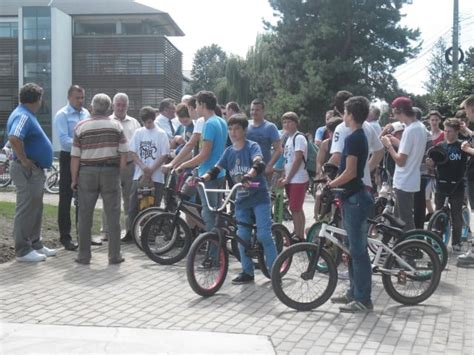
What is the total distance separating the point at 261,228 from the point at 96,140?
2388mm

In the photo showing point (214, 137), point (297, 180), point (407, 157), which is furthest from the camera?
point (297, 180)

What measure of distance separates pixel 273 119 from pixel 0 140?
34180 millimetres

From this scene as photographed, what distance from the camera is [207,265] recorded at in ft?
20.9

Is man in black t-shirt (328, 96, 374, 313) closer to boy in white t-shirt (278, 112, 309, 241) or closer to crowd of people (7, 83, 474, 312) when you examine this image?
crowd of people (7, 83, 474, 312)

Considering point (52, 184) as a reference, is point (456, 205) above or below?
above

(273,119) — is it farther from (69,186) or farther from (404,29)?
(69,186)

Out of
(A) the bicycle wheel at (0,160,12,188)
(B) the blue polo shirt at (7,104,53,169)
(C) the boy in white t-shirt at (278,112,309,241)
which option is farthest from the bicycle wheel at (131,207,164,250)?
(A) the bicycle wheel at (0,160,12,188)

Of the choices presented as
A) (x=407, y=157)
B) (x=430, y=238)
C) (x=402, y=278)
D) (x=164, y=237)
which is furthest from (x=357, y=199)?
(x=164, y=237)

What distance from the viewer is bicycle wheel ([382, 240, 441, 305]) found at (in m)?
6.14

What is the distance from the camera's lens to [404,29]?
4281 cm

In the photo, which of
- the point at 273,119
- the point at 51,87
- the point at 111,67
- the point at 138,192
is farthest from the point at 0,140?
the point at 138,192

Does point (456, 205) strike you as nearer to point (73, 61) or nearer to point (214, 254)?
point (214, 254)

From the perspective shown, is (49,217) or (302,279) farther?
(49,217)

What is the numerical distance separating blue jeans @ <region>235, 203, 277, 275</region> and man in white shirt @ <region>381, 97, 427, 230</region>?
79.0 inches
